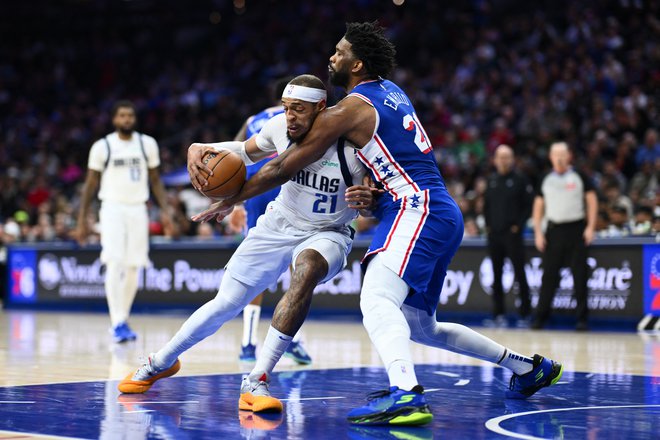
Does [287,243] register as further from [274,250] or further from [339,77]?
[339,77]

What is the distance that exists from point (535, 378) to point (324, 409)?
1.28m

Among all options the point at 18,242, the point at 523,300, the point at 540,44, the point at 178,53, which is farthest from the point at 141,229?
the point at 178,53

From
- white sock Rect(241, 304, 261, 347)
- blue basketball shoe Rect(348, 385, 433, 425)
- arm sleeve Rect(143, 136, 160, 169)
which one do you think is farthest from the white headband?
arm sleeve Rect(143, 136, 160, 169)

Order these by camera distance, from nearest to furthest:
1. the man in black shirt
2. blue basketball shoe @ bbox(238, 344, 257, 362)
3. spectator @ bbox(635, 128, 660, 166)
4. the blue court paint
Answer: the blue court paint
blue basketball shoe @ bbox(238, 344, 257, 362)
the man in black shirt
spectator @ bbox(635, 128, 660, 166)

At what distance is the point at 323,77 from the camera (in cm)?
2317

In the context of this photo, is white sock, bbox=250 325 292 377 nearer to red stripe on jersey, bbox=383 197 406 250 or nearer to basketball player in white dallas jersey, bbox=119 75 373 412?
basketball player in white dallas jersey, bbox=119 75 373 412

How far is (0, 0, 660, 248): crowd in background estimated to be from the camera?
16.4 m

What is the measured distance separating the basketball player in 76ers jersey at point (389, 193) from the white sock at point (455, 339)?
0.01 meters

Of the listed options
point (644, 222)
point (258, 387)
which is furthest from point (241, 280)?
point (644, 222)

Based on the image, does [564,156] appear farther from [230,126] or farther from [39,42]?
[39,42]

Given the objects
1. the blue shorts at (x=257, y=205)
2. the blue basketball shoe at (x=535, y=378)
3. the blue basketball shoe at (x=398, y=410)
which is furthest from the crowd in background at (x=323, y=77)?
the blue basketball shoe at (x=398, y=410)

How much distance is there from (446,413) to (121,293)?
18.8 ft

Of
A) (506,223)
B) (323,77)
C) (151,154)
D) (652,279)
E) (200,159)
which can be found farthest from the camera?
(323,77)

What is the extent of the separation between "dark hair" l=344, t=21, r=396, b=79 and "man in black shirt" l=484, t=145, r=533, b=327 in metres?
7.40
